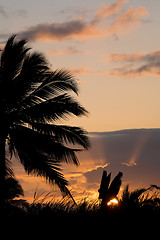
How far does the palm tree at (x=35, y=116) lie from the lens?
1573 cm

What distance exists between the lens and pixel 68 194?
15883mm

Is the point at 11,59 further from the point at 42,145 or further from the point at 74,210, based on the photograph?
the point at 74,210

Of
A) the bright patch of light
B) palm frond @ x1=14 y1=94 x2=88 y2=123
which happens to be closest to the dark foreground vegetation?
the bright patch of light

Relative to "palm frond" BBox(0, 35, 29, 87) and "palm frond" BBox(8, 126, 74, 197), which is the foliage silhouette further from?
"palm frond" BBox(0, 35, 29, 87)

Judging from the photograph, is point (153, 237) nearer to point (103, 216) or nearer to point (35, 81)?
point (103, 216)

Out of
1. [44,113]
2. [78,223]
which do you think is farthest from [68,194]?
[78,223]

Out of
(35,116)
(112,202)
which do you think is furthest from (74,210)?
(35,116)

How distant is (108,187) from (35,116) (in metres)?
4.32

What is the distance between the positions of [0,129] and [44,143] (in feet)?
6.37

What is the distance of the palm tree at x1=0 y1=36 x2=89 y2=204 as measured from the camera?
15727 millimetres

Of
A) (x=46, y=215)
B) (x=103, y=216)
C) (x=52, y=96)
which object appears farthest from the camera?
(x=52, y=96)

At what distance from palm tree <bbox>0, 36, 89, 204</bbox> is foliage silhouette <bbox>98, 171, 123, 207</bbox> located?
58.0 inches

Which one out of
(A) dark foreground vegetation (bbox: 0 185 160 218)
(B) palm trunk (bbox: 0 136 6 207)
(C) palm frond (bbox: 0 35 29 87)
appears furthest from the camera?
(C) palm frond (bbox: 0 35 29 87)

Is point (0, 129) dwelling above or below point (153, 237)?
above
